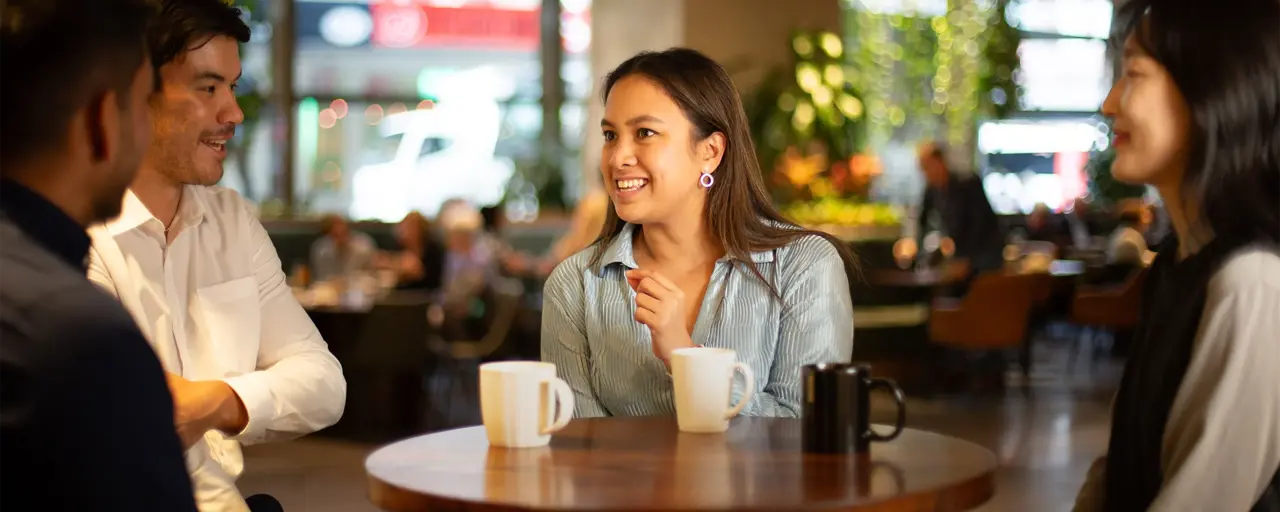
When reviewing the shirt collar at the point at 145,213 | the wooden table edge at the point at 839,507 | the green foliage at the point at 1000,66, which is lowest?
the wooden table edge at the point at 839,507

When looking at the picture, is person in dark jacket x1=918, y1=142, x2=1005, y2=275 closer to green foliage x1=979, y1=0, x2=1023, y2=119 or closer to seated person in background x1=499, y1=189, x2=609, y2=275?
seated person in background x1=499, y1=189, x2=609, y2=275

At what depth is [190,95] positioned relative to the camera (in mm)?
2326

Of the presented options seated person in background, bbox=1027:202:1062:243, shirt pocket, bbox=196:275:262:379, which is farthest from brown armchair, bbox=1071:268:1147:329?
shirt pocket, bbox=196:275:262:379

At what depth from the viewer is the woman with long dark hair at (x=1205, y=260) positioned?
1.87 m

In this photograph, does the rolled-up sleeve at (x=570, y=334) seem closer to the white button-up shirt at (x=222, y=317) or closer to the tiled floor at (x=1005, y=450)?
the white button-up shirt at (x=222, y=317)

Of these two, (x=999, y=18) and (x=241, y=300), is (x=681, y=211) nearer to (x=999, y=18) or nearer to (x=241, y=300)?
(x=241, y=300)

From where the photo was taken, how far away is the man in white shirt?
223 centimetres

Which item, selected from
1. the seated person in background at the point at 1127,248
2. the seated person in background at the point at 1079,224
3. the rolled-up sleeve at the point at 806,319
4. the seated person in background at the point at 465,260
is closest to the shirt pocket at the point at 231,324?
the rolled-up sleeve at the point at 806,319

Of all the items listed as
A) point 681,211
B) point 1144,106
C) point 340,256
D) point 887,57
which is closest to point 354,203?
point 340,256

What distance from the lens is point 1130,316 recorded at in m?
9.44

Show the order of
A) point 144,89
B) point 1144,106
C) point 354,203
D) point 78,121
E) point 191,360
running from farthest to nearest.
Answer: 1. point 354,203
2. point 191,360
3. point 1144,106
4. point 144,89
5. point 78,121

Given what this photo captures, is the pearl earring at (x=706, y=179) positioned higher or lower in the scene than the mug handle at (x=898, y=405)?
higher

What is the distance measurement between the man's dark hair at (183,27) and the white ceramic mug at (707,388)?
981mm

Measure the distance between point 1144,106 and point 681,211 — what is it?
937 mm
